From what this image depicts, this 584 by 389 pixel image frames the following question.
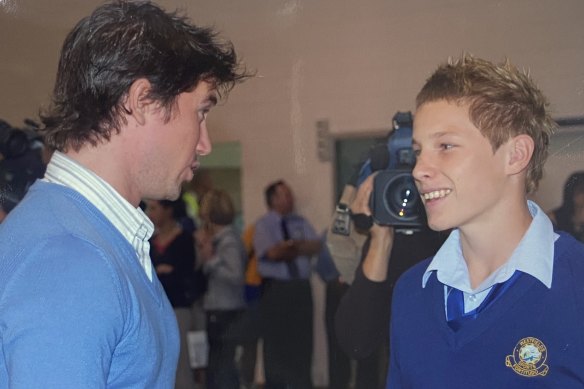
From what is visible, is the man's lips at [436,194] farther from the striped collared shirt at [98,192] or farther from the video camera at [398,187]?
the striped collared shirt at [98,192]

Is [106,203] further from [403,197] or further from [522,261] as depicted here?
[403,197]

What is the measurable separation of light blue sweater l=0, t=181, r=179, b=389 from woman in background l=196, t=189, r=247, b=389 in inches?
43.9

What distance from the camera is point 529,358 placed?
961 millimetres

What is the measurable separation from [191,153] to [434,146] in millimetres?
353

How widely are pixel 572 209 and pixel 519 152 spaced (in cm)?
52

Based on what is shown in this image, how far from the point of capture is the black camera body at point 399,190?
4.53ft

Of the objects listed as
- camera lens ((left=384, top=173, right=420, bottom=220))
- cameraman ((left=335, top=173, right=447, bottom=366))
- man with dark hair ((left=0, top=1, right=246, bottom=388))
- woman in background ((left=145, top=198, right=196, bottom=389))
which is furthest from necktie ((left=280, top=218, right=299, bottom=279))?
man with dark hair ((left=0, top=1, right=246, bottom=388))

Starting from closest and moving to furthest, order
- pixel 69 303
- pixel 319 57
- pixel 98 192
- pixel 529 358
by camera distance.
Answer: pixel 69 303 < pixel 98 192 < pixel 529 358 < pixel 319 57

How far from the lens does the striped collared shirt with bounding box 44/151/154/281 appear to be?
32.5 inches

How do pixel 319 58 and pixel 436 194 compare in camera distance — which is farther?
pixel 319 58

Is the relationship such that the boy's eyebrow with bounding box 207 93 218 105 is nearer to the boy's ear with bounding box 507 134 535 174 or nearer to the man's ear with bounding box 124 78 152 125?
the man's ear with bounding box 124 78 152 125

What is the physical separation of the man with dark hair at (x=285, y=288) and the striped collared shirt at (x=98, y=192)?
96 centimetres

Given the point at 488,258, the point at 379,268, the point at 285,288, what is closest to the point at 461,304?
the point at 488,258

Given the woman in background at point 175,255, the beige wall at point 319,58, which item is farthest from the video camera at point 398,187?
the woman in background at point 175,255
